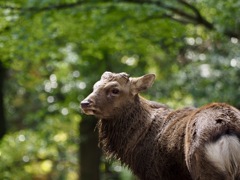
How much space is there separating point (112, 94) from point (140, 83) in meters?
0.49

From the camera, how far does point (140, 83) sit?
29.6ft

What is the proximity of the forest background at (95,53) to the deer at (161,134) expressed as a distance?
5016 mm

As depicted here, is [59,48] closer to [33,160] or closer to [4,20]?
[4,20]

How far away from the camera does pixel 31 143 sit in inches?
914

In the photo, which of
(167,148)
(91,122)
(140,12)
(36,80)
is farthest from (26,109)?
(167,148)

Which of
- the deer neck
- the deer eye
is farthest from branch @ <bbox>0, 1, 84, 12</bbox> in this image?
the deer eye

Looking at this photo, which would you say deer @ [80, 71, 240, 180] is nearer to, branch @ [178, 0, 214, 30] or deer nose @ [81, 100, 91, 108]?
deer nose @ [81, 100, 91, 108]

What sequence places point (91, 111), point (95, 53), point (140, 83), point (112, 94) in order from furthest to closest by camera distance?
point (95, 53), point (140, 83), point (112, 94), point (91, 111)

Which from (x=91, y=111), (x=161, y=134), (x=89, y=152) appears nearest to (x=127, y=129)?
(x=161, y=134)

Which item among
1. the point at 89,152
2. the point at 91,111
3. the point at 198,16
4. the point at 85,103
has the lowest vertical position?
the point at 89,152

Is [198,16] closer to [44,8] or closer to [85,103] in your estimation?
[44,8]

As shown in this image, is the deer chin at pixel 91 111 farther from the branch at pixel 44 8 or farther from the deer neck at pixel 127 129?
the branch at pixel 44 8

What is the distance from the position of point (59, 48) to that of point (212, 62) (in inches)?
207

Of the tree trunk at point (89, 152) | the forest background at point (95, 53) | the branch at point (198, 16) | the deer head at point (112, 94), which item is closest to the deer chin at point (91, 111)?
the deer head at point (112, 94)
